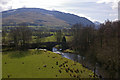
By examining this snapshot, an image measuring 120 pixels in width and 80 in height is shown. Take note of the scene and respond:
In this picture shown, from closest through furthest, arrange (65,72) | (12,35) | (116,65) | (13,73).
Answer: (116,65) < (13,73) < (65,72) < (12,35)

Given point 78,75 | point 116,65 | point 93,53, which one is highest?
point 93,53

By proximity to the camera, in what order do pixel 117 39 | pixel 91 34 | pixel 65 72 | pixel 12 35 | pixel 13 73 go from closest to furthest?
pixel 117 39 < pixel 13 73 < pixel 65 72 < pixel 91 34 < pixel 12 35

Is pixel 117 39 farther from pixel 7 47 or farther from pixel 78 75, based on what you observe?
pixel 7 47

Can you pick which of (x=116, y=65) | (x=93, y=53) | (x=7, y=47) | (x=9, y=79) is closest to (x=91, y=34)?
(x=93, y=53)

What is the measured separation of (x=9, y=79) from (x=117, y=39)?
28689 millimetres

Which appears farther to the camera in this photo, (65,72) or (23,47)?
(23,47)

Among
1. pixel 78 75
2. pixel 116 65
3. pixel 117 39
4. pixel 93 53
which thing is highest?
pixel 117 39

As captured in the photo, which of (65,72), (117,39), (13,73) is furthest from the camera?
(65,72)

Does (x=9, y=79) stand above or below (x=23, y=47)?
below

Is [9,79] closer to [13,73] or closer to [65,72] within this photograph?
[13,73]

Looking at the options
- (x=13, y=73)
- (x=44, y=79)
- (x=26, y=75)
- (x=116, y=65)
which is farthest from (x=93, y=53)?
(x=13, y=73)

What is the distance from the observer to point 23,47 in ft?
242

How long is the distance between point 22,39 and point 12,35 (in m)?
6.03

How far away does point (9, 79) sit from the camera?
100 feet
